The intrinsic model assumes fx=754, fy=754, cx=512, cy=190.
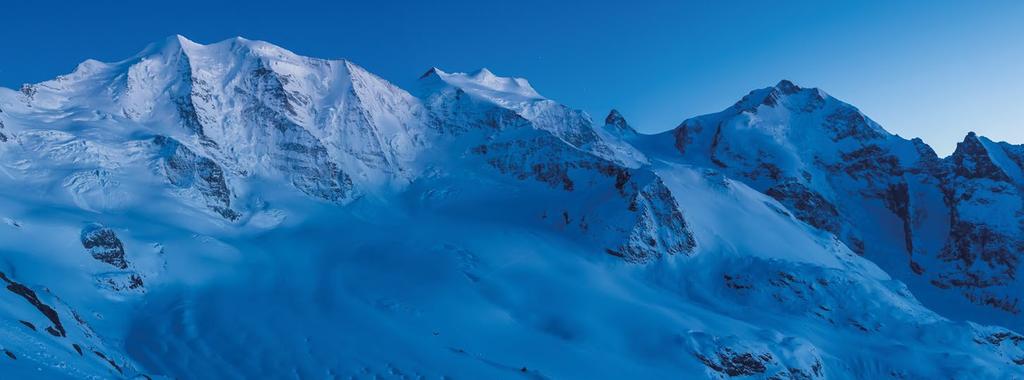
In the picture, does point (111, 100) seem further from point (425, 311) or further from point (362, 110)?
point (425, 311)

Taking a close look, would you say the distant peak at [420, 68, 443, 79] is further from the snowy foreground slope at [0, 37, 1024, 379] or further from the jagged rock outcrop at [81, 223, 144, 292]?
the jagged rock outcrop at [81, 223, 144, 292]

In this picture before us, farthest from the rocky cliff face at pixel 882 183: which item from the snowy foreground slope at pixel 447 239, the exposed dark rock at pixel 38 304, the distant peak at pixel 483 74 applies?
the exposed dark rock at pixel 38 304

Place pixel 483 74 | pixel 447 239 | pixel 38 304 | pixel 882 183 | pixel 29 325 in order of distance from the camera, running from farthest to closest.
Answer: pixel 483 74, pixel 882 183, pixel 447 239, pixel 38 304, pixel 29 325

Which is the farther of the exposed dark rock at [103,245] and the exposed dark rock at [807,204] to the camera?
the exposed dark rock at [807,204]

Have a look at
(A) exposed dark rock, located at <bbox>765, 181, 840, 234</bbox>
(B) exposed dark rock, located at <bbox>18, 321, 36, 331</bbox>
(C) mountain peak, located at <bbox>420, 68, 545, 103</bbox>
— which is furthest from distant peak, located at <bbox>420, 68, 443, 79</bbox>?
(B) exposed dark rock, located at <bbox>18, 321, 36, 331</bbox>

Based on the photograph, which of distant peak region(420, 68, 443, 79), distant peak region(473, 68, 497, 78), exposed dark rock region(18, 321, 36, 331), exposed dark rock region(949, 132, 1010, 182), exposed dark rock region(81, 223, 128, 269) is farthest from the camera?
distant peak region(473, 68, 497, 78)

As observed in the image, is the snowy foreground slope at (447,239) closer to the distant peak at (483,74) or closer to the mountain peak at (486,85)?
the mountain peak at (486,85)

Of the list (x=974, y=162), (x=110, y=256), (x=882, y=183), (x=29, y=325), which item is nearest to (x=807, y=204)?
(x=882, y=183)

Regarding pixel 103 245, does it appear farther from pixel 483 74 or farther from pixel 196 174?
pixel 483 74
